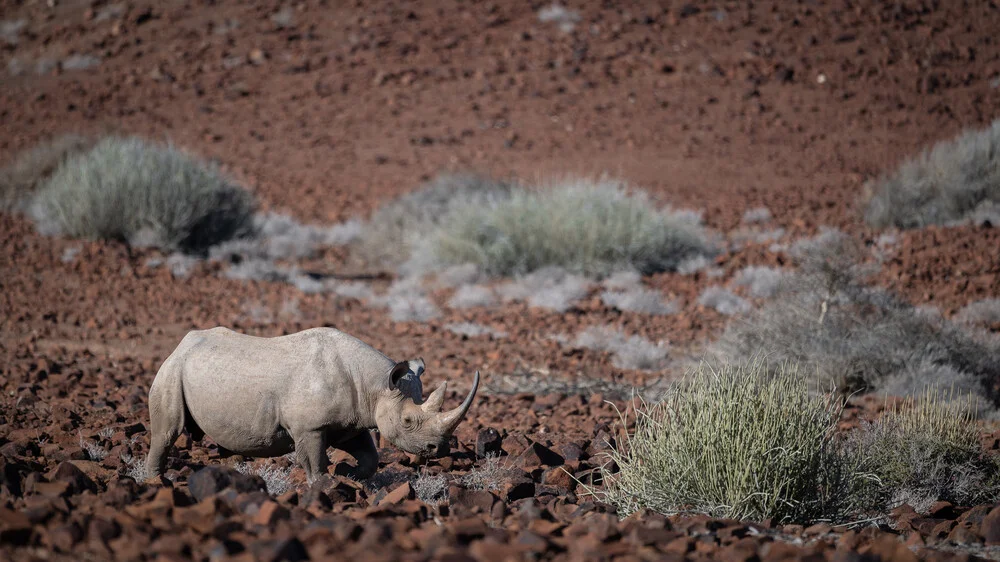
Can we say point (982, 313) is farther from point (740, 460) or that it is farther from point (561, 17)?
point (561, 17)

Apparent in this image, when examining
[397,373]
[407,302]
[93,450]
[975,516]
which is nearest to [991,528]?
[975,516]

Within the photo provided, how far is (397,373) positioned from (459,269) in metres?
8.77

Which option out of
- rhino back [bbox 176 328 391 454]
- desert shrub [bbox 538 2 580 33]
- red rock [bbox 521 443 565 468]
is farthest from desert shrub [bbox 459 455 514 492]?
desert shrub [bbox 538 2 580 33]

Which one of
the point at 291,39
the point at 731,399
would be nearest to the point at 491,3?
the point at 291,39

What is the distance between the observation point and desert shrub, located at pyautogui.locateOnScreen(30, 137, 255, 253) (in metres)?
13.5

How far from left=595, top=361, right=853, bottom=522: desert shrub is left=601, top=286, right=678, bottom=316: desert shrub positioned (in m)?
6.87

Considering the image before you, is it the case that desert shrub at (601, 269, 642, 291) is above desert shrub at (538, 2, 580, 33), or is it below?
below

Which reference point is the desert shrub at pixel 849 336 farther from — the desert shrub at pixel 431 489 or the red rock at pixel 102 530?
the red rock at pixel 102 530

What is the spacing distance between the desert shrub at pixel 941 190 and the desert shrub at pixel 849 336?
636cm

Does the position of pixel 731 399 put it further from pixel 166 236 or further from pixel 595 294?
pixel 166 236


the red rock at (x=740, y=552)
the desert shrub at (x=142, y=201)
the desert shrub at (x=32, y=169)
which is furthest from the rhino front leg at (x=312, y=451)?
the desert shrub at (x=32, y=169)

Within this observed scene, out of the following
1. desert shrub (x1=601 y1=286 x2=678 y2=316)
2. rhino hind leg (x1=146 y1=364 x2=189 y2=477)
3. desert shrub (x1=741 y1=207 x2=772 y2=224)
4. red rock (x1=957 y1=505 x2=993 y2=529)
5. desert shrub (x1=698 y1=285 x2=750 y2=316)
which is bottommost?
desert shrub (x1=741 y1=207 x2=772 y2=224)

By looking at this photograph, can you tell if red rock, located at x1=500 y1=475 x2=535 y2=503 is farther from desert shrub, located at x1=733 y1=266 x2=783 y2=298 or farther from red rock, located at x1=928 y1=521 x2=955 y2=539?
desert shrub, located at x1=733 y1=266 x2=783 y2=298

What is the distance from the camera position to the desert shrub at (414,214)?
50.2 ft
